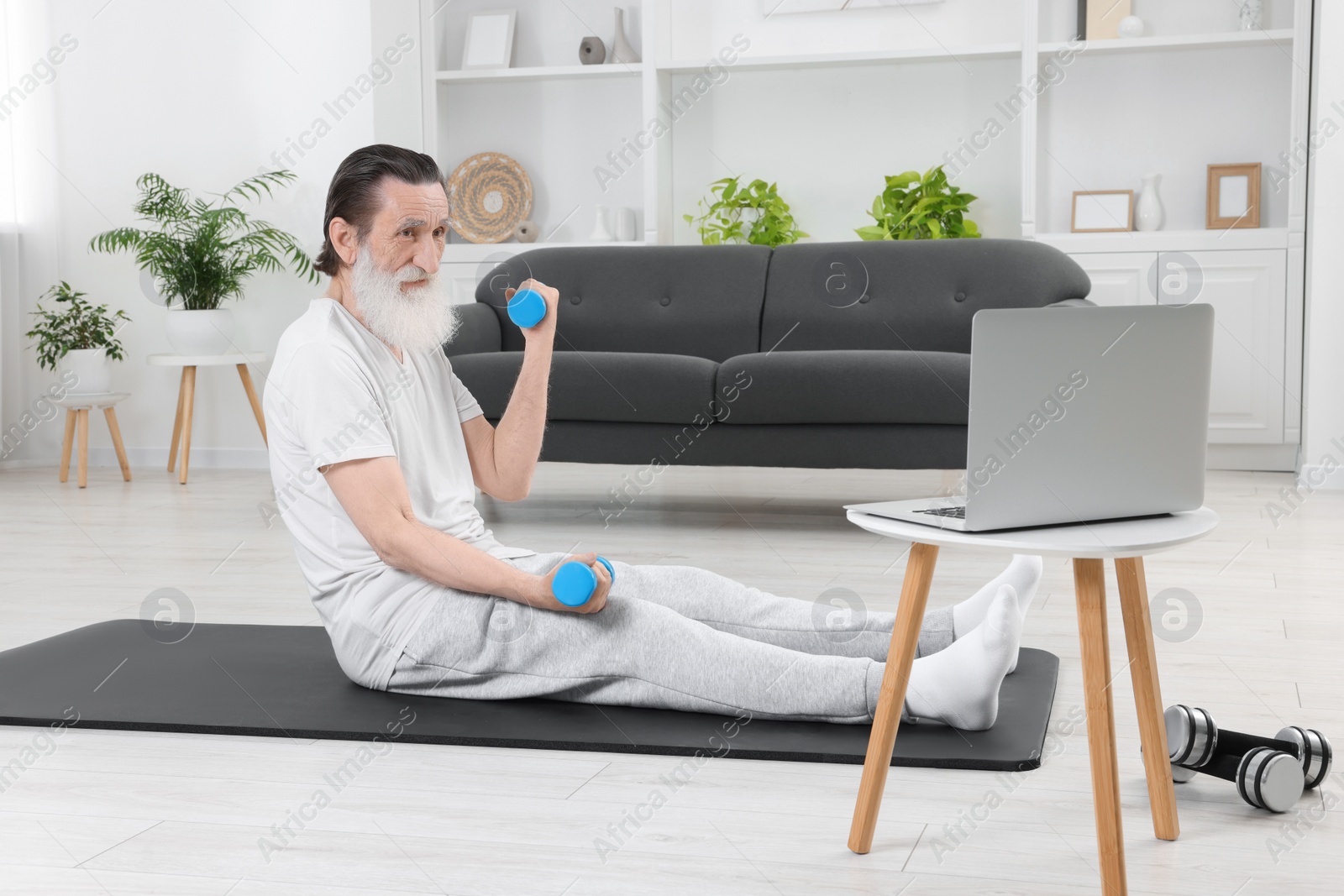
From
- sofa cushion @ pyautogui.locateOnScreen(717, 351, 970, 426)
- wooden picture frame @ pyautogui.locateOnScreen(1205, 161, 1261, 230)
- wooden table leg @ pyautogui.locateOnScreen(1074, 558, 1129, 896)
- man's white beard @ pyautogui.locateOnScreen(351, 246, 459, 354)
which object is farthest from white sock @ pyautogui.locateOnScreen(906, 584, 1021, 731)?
wooden picture frame @ pyautogui.locateOnScreen(1205, 161, 1261, 230)

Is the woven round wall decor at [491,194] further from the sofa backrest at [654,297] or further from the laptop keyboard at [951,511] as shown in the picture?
the laptop keyboard at [951,511]

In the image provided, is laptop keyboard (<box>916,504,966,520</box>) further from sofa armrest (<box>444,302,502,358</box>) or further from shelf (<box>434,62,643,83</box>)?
shelf (<box>434,62,643,83</box>)

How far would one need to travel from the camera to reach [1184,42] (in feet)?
14.8

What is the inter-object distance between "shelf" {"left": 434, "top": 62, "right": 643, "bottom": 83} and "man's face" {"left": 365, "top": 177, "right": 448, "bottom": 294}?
134 inches

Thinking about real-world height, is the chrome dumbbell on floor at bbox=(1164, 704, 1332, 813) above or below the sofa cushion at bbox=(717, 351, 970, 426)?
below

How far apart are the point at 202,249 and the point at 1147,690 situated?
4.23 meters

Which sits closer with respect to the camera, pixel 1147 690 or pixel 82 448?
pixel 1147 690

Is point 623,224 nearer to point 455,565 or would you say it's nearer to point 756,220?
point 756,220

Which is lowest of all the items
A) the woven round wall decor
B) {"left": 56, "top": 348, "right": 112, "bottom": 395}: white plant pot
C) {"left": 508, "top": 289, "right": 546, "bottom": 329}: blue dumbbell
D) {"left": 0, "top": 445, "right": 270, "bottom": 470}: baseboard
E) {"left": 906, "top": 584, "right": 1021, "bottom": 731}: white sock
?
{"left": 0, "top": 445, "right": 270, "bottom": 470}: baseboard

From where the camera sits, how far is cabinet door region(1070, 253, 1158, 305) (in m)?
4.51

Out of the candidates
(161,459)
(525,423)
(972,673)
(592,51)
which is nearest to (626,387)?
(525,423)

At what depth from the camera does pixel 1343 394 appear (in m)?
4.16

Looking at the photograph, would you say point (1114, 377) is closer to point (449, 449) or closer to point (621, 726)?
point (621, 726)

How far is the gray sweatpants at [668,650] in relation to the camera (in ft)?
5.59
